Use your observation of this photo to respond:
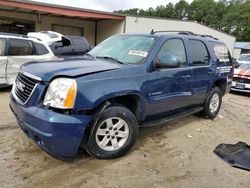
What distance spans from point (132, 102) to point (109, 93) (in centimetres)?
67

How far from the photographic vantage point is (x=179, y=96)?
4.66 meters

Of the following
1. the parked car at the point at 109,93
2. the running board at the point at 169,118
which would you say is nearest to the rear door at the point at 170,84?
the parked car at the point at 109,93

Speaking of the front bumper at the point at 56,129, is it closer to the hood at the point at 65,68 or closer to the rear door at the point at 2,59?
the hood at the point at 65,68

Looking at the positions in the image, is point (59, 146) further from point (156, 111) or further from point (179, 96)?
point (179, 96)

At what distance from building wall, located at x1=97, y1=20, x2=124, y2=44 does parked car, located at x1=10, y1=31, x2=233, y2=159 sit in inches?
579

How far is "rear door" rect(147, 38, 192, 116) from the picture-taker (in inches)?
161

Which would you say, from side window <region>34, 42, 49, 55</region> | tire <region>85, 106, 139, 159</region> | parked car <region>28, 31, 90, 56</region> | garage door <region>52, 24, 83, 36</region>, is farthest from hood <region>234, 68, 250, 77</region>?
garage door <region>52, 24, 83, 36</region>

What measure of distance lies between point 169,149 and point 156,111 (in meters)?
0.66

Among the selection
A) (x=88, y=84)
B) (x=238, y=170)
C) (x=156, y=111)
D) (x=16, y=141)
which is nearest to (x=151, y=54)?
(x=156, y=111)

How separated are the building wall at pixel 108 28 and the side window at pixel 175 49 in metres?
14.8

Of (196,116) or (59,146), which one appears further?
(196,116)

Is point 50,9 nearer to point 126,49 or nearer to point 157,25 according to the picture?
point 157,25

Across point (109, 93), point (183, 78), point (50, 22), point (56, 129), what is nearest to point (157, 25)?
point (50, 22)

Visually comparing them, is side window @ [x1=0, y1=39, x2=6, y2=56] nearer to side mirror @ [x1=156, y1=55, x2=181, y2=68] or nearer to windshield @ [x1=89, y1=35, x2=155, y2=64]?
windshield @ [x1=89, y1=35, x2=155, y2=64]
